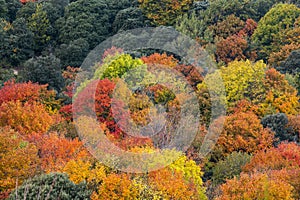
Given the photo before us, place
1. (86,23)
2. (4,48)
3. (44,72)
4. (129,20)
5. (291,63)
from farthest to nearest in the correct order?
(86,23), (129,20), (4,48), (291,63), (44,72)

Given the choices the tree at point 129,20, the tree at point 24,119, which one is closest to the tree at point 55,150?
the tree at point 24,119

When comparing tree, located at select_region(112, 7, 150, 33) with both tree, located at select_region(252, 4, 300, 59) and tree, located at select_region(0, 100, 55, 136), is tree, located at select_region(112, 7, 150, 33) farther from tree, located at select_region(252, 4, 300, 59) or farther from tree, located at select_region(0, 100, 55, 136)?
tree, located at select_region(0, 100, 55, 136)

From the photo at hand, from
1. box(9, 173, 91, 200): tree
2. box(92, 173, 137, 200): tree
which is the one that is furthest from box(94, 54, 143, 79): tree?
box(9, 173, 91, 200): tree

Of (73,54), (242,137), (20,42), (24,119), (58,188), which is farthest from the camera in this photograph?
(20,42)

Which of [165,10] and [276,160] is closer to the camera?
[276,160]

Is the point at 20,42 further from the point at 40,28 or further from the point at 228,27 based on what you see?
the point at 228,27

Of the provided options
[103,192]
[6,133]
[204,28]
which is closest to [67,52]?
[204,28]

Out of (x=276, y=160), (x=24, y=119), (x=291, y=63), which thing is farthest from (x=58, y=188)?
(x=291, y=63)
